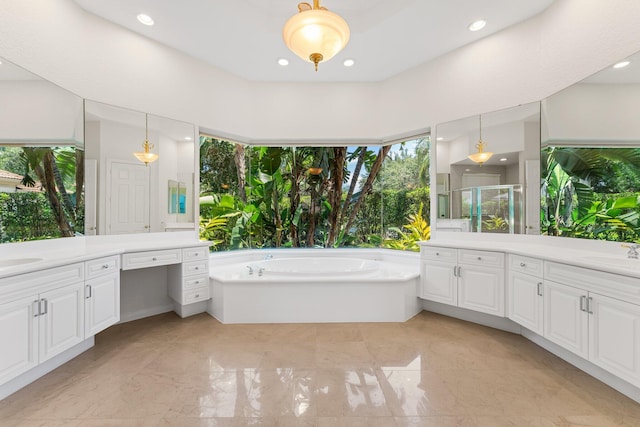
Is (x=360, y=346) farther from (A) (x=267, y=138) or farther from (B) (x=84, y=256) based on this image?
(A) (x=267, y=138)

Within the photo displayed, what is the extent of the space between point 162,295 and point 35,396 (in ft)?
4.96

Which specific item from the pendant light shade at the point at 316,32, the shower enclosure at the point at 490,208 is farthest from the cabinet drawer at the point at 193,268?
the shower enclosure at the point at 490,208

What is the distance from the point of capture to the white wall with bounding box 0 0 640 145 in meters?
2.29

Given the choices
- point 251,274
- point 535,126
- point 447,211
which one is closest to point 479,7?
point 535,126

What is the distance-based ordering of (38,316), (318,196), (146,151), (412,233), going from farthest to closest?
(318,196) < (412,233) < (146,151) < (38,316)

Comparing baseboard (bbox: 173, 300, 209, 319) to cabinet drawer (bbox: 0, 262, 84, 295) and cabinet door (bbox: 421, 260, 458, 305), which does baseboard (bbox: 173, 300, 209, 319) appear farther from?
cabinet door (bbox: 421, 260, 458, 305)

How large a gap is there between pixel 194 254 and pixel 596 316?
3548mm

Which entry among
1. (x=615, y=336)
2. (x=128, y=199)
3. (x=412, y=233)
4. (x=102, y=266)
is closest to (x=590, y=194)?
(x=615, y=336)

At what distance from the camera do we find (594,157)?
232 centimetres

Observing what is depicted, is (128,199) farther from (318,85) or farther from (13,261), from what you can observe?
(318,85)

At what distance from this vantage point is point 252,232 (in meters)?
4.29

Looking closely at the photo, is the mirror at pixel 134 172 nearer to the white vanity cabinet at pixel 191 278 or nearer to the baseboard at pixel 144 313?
the white vanity cabinet at pixel 191 278

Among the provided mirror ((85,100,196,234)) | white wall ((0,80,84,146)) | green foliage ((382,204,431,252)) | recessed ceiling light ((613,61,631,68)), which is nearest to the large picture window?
green foliage ((382,204,431,252))

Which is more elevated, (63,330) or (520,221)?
(520,221)
